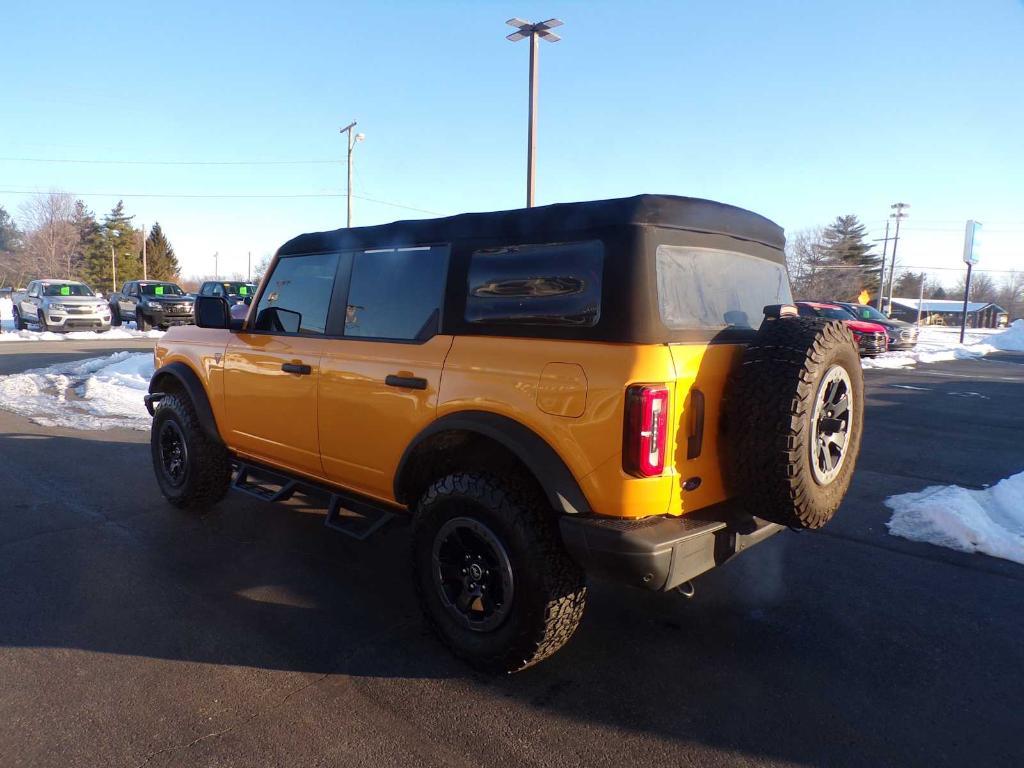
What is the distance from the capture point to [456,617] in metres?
3.17

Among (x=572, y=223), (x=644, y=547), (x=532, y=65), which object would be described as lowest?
(x=644, y=547)

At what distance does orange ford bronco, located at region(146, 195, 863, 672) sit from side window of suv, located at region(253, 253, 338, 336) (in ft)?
0.89

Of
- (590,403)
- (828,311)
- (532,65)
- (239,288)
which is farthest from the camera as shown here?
(239,288)

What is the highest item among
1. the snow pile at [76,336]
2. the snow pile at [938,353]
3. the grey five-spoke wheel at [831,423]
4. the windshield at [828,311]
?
the windshield at [828,311]

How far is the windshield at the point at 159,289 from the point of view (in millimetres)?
26578

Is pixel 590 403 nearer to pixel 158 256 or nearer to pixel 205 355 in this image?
pixel 205 355

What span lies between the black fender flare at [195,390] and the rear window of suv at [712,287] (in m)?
3.42

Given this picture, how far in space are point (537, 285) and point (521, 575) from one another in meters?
1.26

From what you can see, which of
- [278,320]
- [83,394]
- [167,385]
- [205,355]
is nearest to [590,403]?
[278,320]

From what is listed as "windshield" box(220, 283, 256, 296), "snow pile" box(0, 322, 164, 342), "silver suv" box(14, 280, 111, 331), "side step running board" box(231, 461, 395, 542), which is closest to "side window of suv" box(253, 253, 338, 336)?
"side step running board" box(231, 461, 395, 542)

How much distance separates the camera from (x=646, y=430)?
8.47 feet

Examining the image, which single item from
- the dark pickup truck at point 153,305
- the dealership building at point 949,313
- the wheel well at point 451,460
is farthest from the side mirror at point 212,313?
the dealership building at point 949,313

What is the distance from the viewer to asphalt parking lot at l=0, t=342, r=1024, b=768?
259 cm

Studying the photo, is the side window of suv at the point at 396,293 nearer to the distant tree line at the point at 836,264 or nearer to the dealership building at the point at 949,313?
the distant tree line at the point at 836,264
